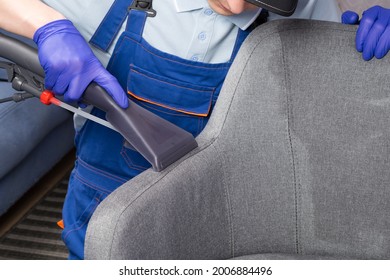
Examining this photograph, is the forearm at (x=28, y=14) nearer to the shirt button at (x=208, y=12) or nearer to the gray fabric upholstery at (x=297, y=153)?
the shirt button at (x=208, y=12)

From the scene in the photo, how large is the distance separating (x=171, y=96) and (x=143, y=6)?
20 cm

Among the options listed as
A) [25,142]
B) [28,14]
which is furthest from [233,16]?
[25,142]

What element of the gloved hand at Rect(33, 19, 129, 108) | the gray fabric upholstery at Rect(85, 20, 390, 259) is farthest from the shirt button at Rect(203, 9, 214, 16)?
the gloved hand at Rect(33, 19, 129, 108)

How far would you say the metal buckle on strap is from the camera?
1.35m

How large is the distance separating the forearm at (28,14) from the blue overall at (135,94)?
0.38ft

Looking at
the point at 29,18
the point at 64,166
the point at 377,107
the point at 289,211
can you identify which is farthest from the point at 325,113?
the point at 64,166

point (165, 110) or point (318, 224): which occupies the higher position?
point (165, 110)

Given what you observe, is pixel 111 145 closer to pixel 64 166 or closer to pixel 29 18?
pixel 29 18

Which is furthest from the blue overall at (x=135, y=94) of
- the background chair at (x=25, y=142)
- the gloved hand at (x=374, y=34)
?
the background chair at (x=25, y=142)

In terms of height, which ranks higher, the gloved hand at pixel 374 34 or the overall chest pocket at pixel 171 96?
the gloved hand at pixel 374 34

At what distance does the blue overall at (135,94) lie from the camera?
1.35 m

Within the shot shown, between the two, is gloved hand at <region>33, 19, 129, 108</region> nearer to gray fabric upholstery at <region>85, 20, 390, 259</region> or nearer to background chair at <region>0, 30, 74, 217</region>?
gray fabric upholstery at <region>85, 20, 390, 259</region>
